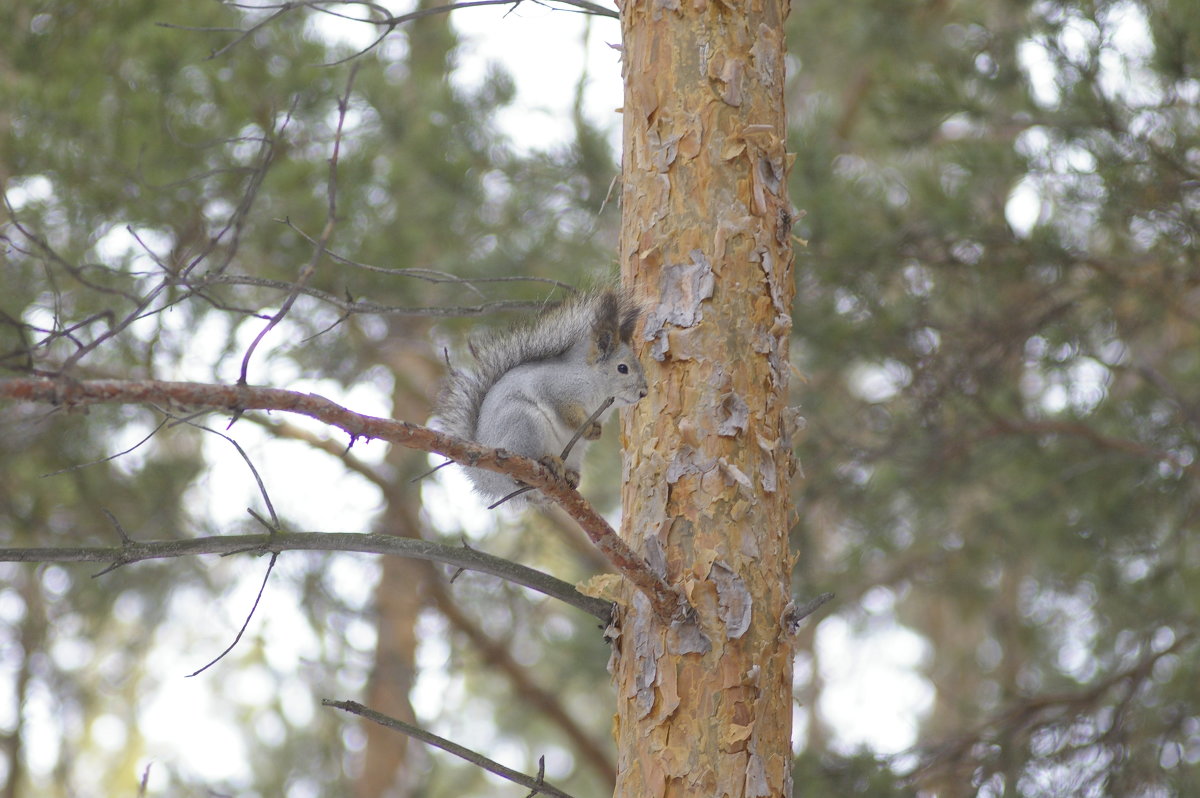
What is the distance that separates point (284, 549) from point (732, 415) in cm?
67

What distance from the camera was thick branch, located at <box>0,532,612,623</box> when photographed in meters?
1.35

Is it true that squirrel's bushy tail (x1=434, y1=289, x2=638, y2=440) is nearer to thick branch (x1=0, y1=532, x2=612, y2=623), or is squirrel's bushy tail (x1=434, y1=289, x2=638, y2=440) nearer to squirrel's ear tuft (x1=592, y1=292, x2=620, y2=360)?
squirrel's ear tuft (x1=592, y1=292, x2=620, y2=360)

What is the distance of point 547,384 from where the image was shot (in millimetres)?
1946

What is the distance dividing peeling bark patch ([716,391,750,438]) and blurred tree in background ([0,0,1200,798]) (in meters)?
1.15

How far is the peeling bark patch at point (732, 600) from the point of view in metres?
1.62

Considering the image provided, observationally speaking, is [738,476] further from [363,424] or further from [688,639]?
[363,424]

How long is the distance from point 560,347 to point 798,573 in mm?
2409

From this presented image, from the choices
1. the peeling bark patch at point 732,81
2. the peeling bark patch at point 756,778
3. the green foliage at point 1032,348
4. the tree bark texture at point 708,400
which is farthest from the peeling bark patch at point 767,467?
the green foliage at point 1032,348

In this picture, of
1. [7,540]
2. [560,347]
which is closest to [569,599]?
[560,347]

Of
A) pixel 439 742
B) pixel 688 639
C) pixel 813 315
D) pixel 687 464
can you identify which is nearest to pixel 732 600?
pixel 688 639

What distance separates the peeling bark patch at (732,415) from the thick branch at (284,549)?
0.33 metres

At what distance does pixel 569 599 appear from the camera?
1688mm

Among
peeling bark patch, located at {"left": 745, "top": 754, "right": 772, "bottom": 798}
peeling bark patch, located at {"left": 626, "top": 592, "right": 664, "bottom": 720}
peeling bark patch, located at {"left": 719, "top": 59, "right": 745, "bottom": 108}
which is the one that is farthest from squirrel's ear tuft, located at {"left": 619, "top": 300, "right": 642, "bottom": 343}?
peeling bark patch, located at {"left": 745, "top": 754, "right": 772, "bottom": 798}

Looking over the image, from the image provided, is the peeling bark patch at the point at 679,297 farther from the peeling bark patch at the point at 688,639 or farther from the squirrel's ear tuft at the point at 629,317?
the peeling bark patch at the point at 688,639
